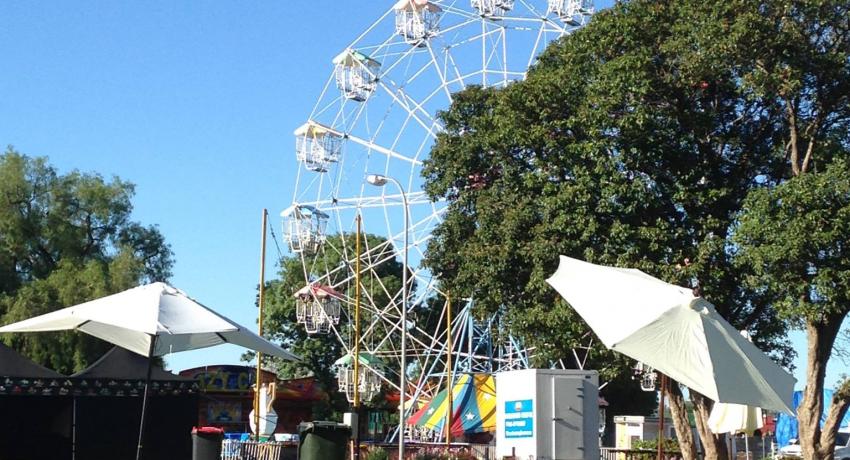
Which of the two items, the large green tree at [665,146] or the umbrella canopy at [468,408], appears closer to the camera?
the large green tree at [665,146]

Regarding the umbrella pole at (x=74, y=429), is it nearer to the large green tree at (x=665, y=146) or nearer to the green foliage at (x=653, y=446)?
the large green tree at (x=665, y=146)

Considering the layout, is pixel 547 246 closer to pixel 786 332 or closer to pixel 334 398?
pixel 786 332

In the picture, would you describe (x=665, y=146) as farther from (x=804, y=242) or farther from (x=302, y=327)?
(x=302, y=327)

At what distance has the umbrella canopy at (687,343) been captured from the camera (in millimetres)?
11148

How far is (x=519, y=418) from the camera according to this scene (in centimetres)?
1691

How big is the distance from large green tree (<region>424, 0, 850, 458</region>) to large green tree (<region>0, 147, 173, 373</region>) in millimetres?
24174

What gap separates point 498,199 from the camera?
26.8m

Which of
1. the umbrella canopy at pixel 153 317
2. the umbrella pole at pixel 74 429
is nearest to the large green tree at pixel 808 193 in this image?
the umbrella canopy at pixel 153 317

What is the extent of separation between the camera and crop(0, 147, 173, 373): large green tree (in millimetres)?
44750

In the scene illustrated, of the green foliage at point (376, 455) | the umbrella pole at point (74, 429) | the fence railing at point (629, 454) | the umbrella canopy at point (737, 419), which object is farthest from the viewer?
the fence railing at point (629, 454)

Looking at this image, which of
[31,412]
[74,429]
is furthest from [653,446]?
[31,412]

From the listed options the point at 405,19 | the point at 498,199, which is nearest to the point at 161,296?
the point at 498,199

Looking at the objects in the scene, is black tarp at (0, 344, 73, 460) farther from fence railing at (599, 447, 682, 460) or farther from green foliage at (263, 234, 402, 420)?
green foliage at (263, 234, 402, 420)

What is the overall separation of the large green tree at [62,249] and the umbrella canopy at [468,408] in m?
13.8
